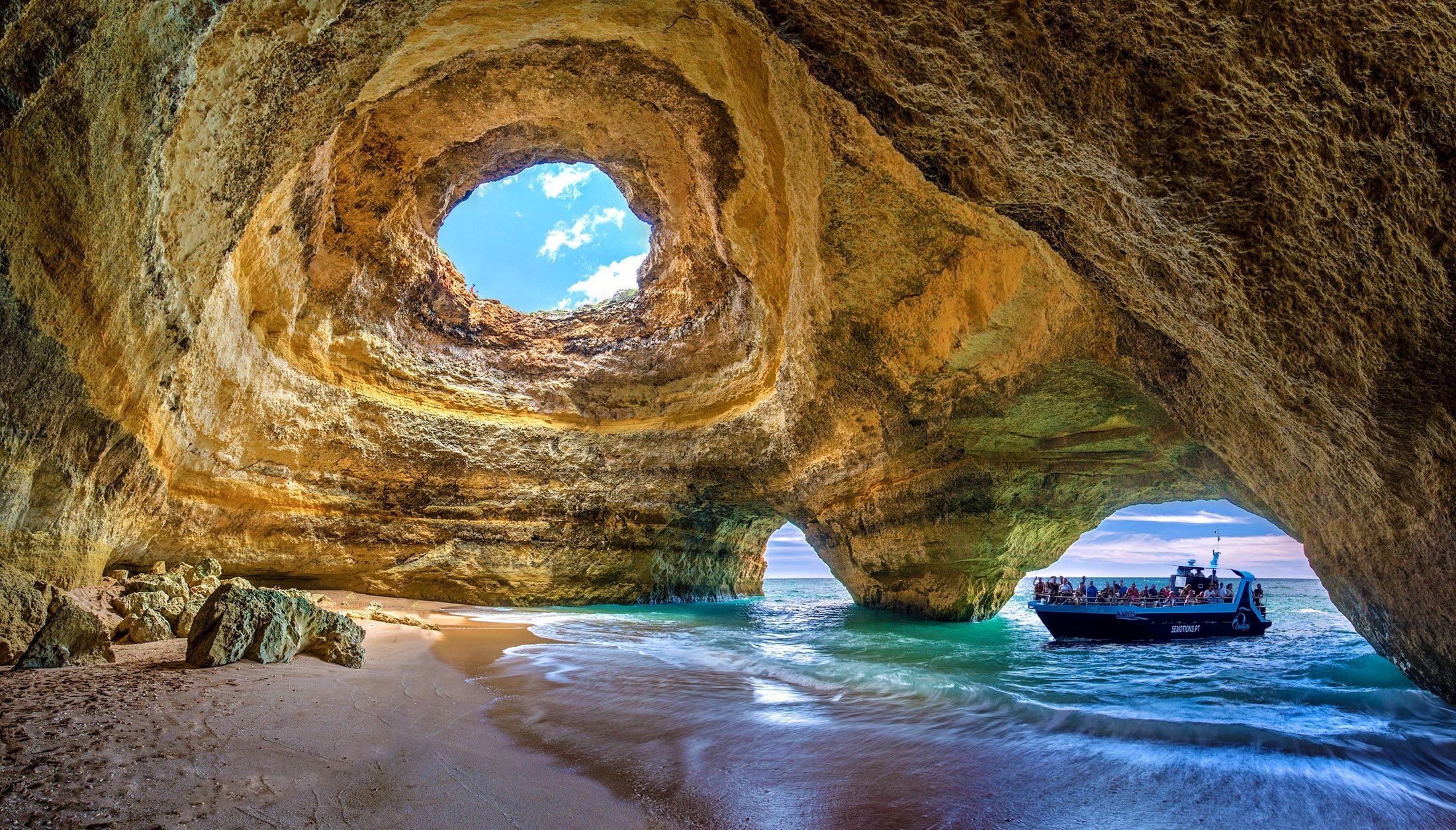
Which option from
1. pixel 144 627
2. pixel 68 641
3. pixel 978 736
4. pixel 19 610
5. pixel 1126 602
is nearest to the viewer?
pixel 68 641

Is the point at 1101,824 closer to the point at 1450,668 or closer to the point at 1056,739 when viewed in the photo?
the point at 1056,739

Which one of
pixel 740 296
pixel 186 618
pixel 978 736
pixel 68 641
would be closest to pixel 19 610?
pixel 68 641

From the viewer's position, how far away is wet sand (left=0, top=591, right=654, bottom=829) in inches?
72.7

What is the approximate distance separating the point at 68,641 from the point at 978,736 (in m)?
5.01

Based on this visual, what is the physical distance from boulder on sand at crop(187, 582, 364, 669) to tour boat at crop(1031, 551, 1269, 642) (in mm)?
9429

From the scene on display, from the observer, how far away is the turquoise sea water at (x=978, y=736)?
2.67 metres

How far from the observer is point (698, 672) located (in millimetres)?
5555

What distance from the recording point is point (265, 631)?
13.2 ft

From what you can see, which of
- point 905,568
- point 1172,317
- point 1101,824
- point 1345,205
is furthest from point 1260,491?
point 905,568

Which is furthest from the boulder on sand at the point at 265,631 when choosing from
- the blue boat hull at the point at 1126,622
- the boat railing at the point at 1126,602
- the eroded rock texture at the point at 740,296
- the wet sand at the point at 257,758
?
the boat railing at the point at 1126,602

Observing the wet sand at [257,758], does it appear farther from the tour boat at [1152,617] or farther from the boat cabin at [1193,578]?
the boat cabin at [1193,578]

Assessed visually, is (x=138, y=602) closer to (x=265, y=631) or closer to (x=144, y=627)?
(x=144, y=627)

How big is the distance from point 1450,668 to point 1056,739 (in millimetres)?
3162

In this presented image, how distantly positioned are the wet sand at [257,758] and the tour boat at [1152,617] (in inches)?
370
